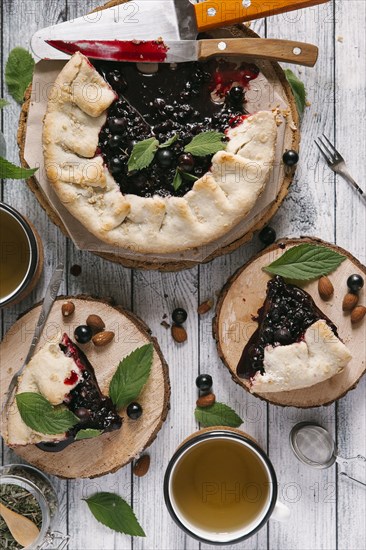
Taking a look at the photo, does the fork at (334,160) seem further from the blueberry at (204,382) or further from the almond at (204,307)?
the blueberry at (204,382)

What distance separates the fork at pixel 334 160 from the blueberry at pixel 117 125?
0.92m

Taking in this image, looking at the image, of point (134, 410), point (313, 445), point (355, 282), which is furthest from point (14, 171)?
point (313, 445)

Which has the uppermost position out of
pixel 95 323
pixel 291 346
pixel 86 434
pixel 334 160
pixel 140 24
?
pixel 140 24

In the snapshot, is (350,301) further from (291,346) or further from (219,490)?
(219,490)

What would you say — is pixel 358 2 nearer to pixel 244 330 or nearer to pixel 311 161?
pixel 311 161

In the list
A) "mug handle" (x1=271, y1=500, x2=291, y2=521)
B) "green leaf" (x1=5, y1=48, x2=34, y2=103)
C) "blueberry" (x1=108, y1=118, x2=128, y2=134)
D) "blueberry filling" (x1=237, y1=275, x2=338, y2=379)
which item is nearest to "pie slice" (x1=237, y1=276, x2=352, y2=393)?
"blueberry filling" (x1=237, y1=275, x2=338, y2=379)

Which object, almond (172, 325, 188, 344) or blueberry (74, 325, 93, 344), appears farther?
almond (172, 325, 188, 344)

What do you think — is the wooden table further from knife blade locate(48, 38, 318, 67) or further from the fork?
knife blade locate(48, 38, 318, 67)

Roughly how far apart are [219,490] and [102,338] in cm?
87

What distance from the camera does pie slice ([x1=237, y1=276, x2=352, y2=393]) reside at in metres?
2.81

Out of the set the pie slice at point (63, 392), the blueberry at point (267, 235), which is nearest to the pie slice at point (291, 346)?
the blueberry at point (267, 235)

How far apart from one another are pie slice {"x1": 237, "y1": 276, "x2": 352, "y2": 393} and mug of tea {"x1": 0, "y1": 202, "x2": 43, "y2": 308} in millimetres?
1020

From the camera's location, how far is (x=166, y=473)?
2939 mm

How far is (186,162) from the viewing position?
8.86 ft
